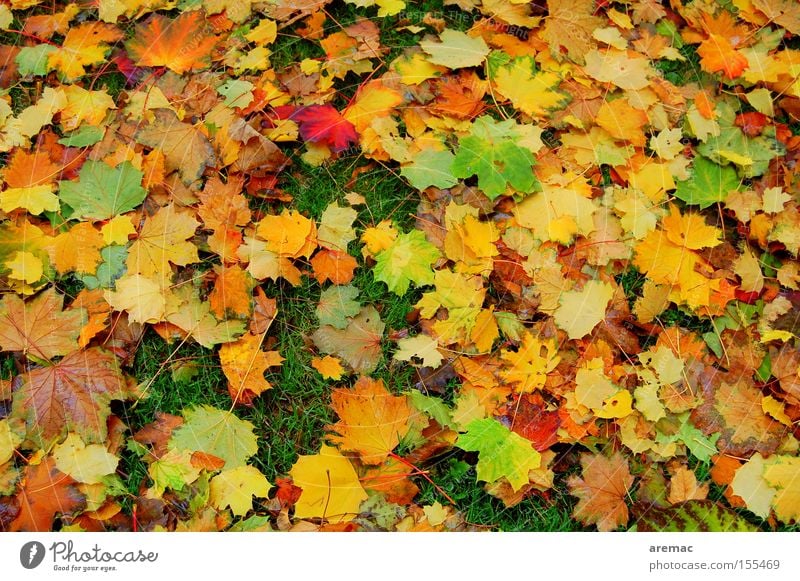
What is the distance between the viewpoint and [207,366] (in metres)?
2.13

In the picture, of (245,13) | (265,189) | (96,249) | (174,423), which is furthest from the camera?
(245,13)

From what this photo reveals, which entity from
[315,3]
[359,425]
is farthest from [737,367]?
[315,3]

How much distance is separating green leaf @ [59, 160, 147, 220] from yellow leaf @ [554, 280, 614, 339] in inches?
54.9

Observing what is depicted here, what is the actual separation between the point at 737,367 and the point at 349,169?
141 cm

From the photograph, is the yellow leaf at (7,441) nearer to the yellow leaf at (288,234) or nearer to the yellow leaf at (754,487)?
the yellow leaf at (288,234)

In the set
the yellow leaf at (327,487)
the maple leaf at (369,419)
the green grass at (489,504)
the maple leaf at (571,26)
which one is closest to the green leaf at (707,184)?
the maple leaf at (571,26)

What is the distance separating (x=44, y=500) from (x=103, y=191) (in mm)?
961

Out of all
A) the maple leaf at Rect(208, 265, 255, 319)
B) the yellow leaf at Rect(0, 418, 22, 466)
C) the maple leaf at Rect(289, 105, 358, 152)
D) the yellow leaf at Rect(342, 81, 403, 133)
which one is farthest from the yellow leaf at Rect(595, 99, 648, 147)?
the yellow leaf at Rect(0, 418, 22, 466)

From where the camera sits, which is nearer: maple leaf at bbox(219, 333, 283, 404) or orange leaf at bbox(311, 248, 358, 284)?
maple leaf at bbox(219, 333, 283, 404)

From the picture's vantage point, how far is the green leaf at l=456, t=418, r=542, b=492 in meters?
2.01

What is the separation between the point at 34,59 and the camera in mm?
2504

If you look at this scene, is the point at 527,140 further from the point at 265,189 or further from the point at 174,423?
the point at 174,423
